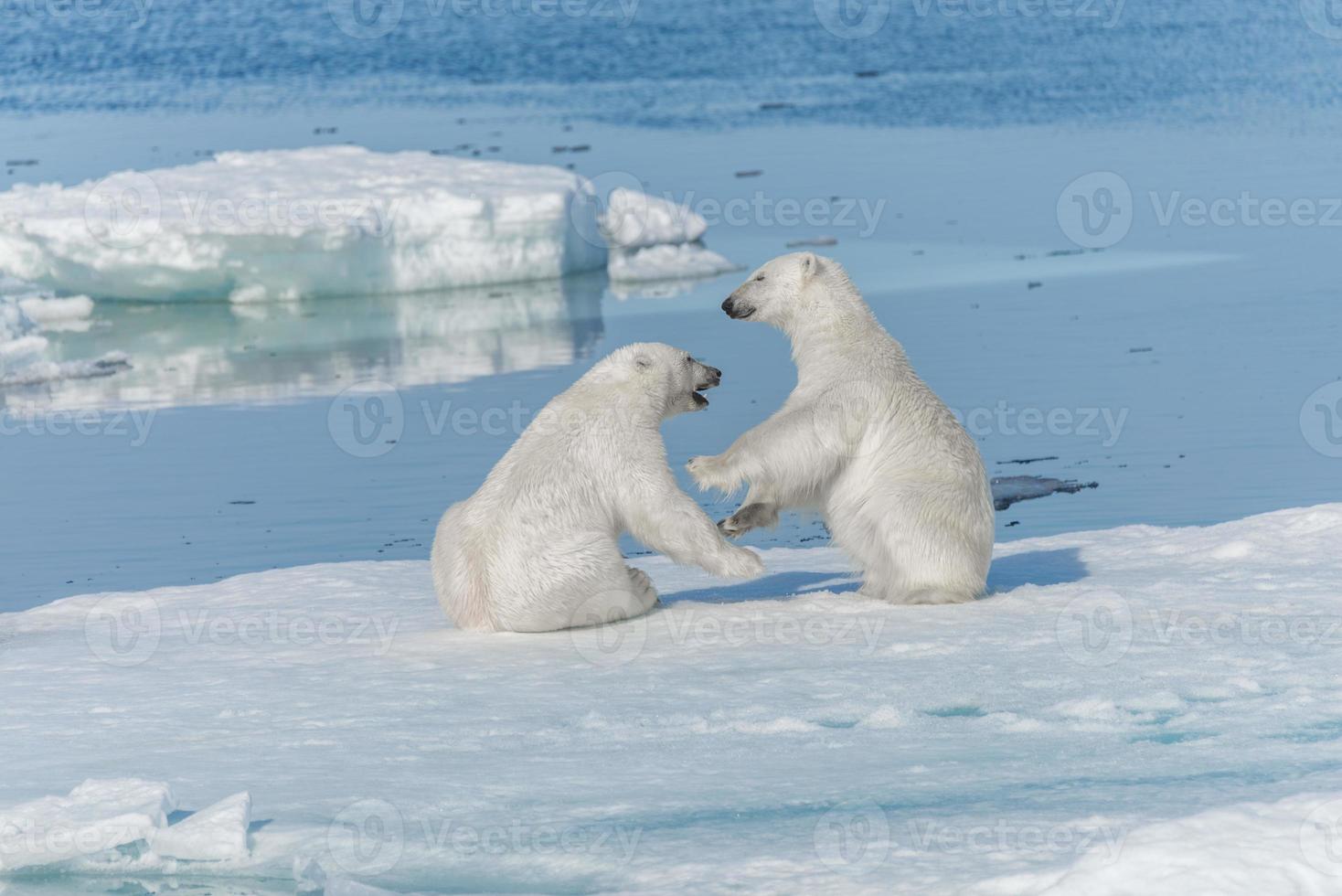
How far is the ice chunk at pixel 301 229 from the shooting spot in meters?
17.1

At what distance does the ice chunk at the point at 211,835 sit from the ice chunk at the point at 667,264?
14.5 meters

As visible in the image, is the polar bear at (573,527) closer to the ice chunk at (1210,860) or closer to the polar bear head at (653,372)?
the polar bear head at (653,372)

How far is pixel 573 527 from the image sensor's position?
19.3 ft

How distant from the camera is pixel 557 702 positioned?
16.5 feet

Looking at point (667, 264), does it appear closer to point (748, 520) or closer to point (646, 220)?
point (646, 220)

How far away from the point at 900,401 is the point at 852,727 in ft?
6.42

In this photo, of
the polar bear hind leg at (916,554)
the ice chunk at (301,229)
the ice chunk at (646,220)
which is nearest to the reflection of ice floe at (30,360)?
the ice chunk at (301,229)

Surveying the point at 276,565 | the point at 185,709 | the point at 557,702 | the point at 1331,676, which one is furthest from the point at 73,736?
the point at 276,565

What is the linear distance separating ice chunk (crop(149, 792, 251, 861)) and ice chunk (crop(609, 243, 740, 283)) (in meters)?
14.5

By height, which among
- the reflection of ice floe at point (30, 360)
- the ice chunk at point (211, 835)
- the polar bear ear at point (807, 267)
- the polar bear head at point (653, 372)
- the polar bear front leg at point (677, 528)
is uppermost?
the reflection of ice floe at point (30, 360)

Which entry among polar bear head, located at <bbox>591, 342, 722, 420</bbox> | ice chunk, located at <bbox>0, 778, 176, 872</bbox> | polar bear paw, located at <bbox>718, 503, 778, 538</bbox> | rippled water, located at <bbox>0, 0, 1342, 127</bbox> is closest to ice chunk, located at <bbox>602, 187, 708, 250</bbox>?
rippled water, located at <bbox>0, 0, 1342, 127</bbox>

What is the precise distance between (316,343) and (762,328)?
435 cm

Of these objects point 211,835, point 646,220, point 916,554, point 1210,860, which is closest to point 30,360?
point 646,220

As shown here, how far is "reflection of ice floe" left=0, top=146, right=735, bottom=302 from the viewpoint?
673 inches
